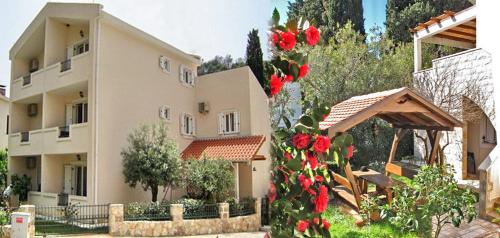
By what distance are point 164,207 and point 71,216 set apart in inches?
11.6

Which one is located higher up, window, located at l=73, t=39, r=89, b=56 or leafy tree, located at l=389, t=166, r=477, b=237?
window, located at l=73, t=39, r=89, b=56

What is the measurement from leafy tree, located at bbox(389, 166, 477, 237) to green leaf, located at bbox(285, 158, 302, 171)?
1397mm

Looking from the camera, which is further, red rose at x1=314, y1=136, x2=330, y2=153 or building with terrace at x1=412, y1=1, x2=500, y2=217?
building with terrace at x1=412, y1=1, x2=500, y2=217

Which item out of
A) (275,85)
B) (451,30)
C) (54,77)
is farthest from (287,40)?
(451,30)

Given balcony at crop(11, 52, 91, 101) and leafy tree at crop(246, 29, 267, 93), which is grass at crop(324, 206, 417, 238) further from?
balcony at crop(11, 52, 91, 101)

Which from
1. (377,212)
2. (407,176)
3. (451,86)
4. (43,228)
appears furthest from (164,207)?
(451,86)

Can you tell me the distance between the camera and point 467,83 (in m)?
2.16

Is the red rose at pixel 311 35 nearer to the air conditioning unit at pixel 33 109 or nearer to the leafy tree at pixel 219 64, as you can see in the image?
the leafy tree at pixel 219 64

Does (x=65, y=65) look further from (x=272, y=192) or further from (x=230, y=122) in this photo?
(x=272, y=192)

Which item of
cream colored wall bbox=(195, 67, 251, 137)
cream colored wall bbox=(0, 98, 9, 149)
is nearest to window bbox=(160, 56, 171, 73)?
cream colored wall bbox=(195, 67, 251, 137)

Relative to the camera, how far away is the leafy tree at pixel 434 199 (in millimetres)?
2291

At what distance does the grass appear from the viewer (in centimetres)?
185

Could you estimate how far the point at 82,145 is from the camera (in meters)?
1.18

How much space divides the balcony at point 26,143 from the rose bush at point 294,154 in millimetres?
811
